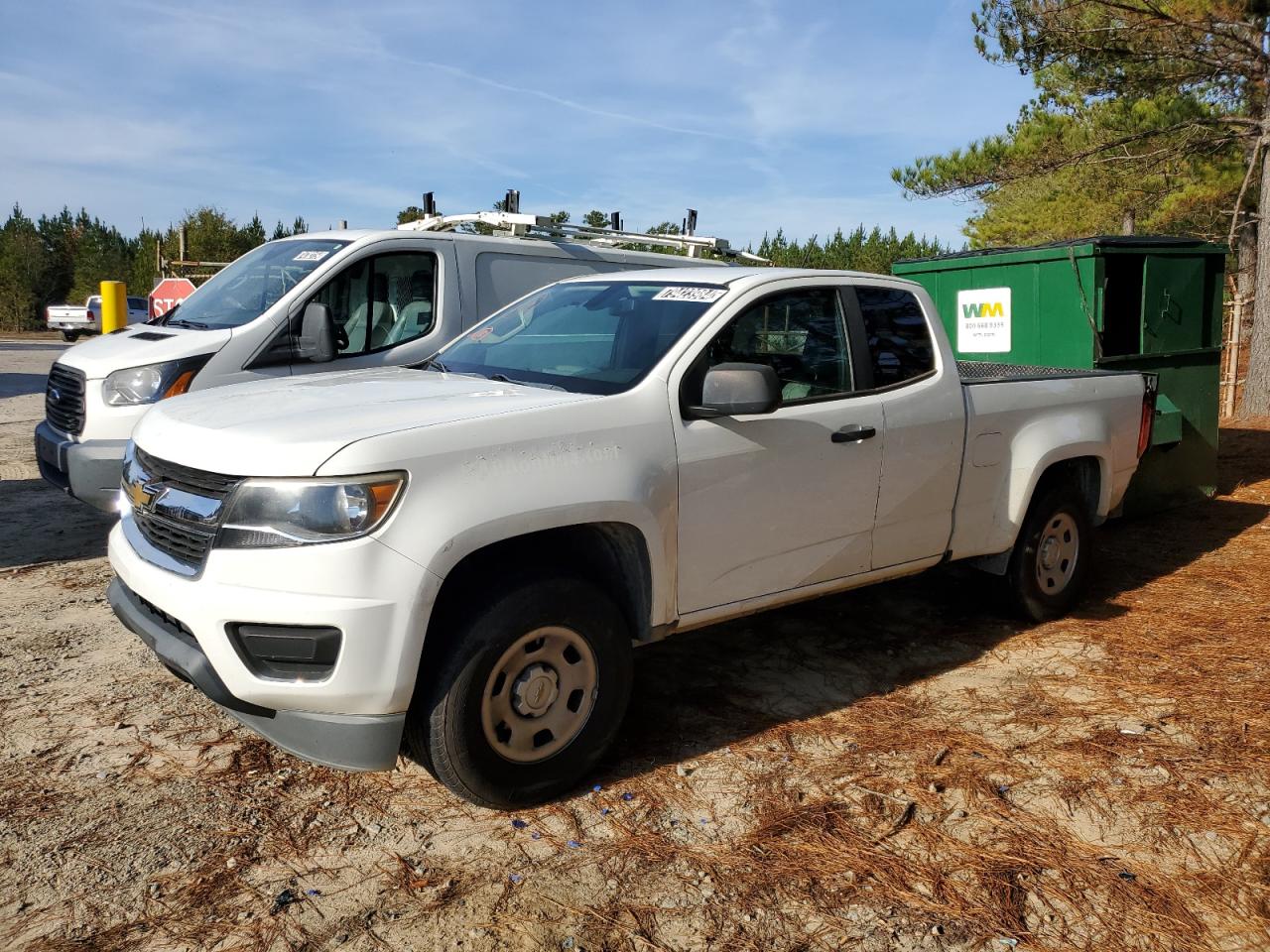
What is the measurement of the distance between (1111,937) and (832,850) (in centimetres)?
80

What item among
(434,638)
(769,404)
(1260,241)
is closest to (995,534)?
(769,404)

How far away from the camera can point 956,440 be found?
4.83 metres

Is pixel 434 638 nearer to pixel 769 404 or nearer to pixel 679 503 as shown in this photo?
pixel 679 503

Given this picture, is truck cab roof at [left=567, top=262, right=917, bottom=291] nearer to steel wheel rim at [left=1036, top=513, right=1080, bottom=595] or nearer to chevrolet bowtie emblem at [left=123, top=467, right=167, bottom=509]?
steel wheel rim at [left=1036, top=513, right=1080, bottom=595]

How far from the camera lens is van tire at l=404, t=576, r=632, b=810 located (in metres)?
3.25

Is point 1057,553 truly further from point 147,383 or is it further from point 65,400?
point 65,400

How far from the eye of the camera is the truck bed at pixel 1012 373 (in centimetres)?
543

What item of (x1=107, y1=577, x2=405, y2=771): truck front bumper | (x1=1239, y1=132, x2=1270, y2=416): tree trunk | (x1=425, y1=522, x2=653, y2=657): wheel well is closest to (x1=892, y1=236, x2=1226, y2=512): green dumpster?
(x1=1239, y1=132, x2=1270, y2=416): tree trunk

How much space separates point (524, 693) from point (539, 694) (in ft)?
0.19

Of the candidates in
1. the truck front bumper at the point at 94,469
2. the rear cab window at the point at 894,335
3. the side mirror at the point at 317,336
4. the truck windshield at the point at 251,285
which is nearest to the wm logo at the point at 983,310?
the rear cab window at the point at 894,335

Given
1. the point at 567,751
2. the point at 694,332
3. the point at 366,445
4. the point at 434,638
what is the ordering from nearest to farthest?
the point at 366,445 → the point at 434,638 → the point at 567,751 → the point at 694,332

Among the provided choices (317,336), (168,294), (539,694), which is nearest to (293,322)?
(317,336)

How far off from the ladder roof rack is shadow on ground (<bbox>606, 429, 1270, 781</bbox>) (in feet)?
12.2

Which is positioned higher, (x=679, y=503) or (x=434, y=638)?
(x=679, y=503)
